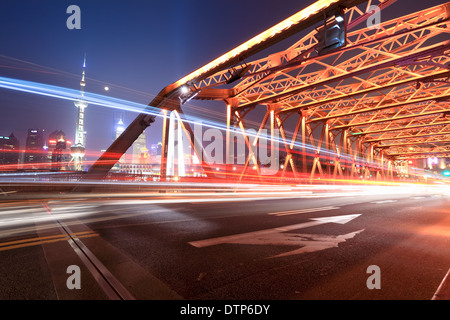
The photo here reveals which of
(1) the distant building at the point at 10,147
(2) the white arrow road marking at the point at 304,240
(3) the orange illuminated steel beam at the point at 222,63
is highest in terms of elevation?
(1) the distant building at the point at 10,147

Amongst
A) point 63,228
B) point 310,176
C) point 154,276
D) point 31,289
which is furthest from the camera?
point 310,176

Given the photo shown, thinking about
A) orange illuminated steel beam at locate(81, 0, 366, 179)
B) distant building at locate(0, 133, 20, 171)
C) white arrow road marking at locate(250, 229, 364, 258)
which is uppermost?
distant building at locate(0, 133, 20, 171)

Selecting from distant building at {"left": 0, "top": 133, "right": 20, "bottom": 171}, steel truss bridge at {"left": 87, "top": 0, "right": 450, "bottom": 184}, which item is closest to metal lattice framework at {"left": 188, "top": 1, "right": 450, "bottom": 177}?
steel truss bridge at {"left": 87, "top": 0, "right": 450, "bottom": 184}

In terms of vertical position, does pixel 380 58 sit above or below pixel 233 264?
above

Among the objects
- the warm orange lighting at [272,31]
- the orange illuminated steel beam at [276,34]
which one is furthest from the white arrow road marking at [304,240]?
the warm orange lighting at [272,31]

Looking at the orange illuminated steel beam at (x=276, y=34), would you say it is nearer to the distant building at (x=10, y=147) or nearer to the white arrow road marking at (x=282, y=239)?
the white arrow road marking at (x=282, y=239)

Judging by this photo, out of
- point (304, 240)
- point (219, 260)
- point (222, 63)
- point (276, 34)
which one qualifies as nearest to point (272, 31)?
point (276, 34)

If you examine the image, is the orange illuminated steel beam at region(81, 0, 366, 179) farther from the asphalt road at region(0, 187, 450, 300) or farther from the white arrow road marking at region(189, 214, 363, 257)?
the asphalt road at region(0, 187, 450, 300)

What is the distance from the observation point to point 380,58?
14.3 m

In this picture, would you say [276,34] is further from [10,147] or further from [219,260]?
[10,147]

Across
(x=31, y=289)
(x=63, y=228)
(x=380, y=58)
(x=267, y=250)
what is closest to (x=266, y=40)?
(x=380, y=58)

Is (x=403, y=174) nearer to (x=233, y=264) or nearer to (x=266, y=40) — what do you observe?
(x=266, y=40)

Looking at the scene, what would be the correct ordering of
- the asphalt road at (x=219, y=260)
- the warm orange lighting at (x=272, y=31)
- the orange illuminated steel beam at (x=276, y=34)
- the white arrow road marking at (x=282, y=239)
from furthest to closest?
the warm orange lighting at (x=272, y=31) < the orange illuminated steel beam at (x=276, y=34) < the white arrow road marking at (x=282, y=239) < the asphalt road at (x=219, y=260)
